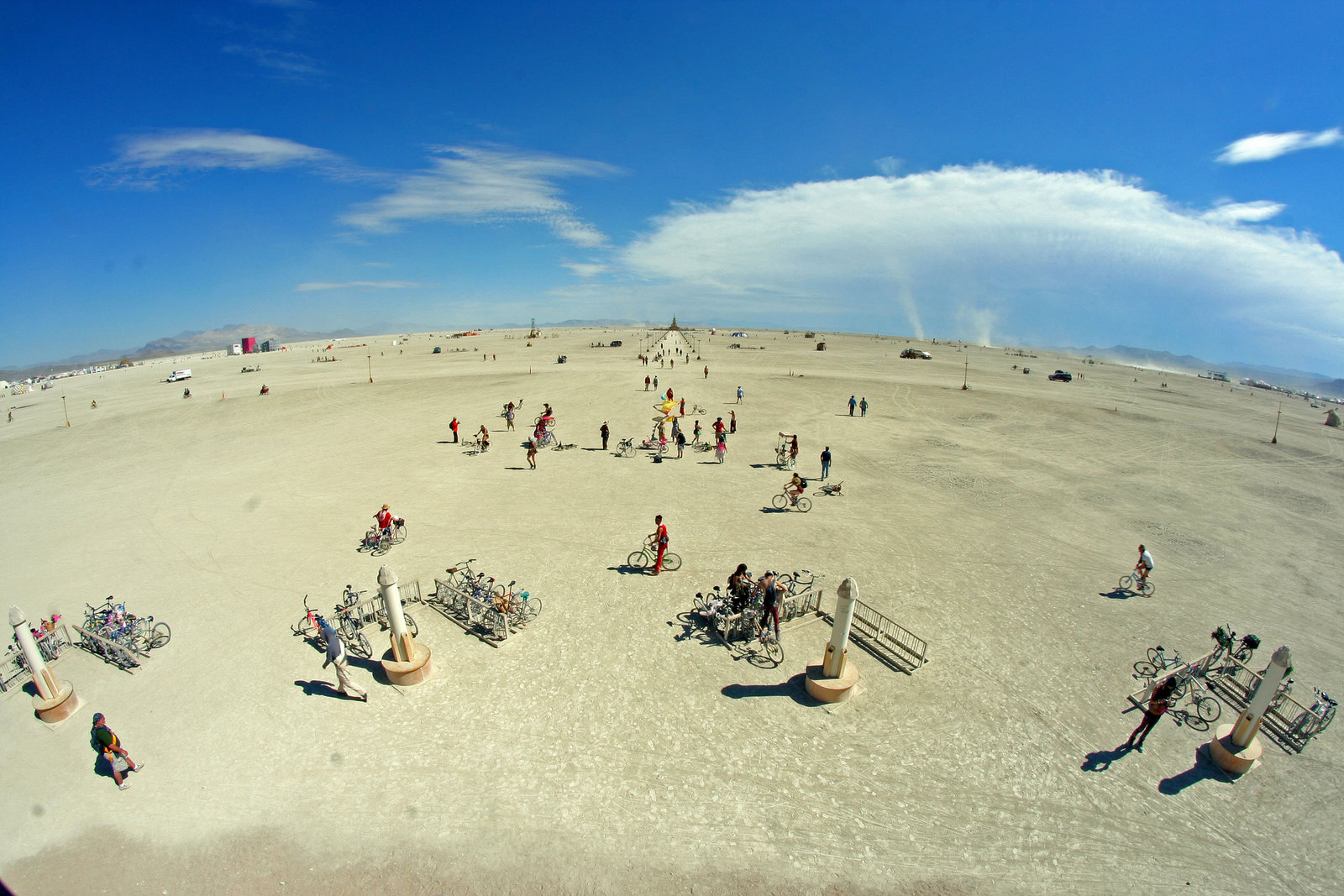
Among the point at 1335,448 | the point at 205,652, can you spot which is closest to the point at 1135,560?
the point at 205,652

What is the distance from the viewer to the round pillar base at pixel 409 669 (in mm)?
9742

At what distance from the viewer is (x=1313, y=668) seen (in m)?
11.4

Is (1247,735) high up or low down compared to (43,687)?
up

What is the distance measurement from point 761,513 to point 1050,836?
1176 cm

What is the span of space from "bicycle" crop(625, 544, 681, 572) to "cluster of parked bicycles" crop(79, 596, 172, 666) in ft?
34.1

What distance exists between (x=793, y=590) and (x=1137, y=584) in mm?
9876

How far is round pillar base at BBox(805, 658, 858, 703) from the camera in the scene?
941 centimetres

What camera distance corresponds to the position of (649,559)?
14391 mm

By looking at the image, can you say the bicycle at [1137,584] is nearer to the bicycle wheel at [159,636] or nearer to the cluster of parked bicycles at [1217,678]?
the cluster of parked bicycles at [1217,678]

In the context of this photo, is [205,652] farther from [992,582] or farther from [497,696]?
[992,582]

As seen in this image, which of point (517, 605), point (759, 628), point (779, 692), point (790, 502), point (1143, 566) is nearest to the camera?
point (779, 692)

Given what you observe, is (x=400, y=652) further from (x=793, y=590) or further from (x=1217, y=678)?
(x=1217, y=678)

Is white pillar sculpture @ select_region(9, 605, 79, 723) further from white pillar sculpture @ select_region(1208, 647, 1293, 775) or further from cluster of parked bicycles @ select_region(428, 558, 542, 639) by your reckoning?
white pillar sculpture @ select_region(1208, 647, 1293, 775)

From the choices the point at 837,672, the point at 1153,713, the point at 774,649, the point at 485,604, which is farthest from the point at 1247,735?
the point at 485,604
